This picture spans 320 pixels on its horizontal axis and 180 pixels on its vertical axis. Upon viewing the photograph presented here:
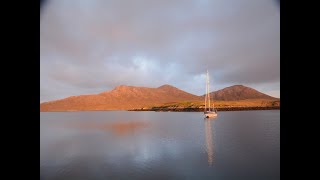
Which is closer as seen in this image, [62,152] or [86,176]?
[86,176]
